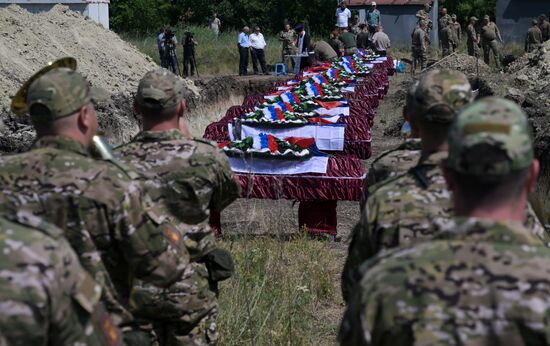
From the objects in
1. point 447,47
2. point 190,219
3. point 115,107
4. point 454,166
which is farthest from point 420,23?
point 454,166

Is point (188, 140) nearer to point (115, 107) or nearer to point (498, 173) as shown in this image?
point (498, 173)

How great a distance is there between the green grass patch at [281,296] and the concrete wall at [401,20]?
36370 millimetres

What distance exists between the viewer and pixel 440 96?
3773 mm

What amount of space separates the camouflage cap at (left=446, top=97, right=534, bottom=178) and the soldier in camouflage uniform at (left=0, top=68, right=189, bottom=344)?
4.52 feet

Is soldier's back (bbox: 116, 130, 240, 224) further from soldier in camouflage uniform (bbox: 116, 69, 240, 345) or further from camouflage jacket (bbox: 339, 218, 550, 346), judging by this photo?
camouflage jacket (bbox: 339, 218, 550, 346)

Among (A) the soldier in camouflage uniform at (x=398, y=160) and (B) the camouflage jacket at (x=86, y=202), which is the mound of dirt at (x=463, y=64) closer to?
(A) the soldier in camouflage uniform at (x=398, y=160)

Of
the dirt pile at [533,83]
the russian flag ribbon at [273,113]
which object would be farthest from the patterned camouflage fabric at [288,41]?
the russian flag ribbon at [273,113]

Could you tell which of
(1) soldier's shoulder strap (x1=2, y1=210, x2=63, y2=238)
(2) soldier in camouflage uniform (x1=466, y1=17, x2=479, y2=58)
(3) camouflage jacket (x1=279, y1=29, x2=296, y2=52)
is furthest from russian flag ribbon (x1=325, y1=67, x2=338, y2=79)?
(1) soldier's shoulder strap (x1=2, y1=210, x2=63, y2=238)

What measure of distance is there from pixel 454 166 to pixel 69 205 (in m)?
1.53

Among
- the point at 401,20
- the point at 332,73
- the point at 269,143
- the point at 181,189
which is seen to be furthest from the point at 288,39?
the point at 181,189

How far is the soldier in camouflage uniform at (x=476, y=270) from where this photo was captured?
250 cm

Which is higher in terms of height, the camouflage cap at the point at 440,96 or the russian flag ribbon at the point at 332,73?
the camouflage cap at the point at 440,96

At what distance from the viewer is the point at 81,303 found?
2793mm

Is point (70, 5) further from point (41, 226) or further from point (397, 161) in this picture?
point (41, 226)
